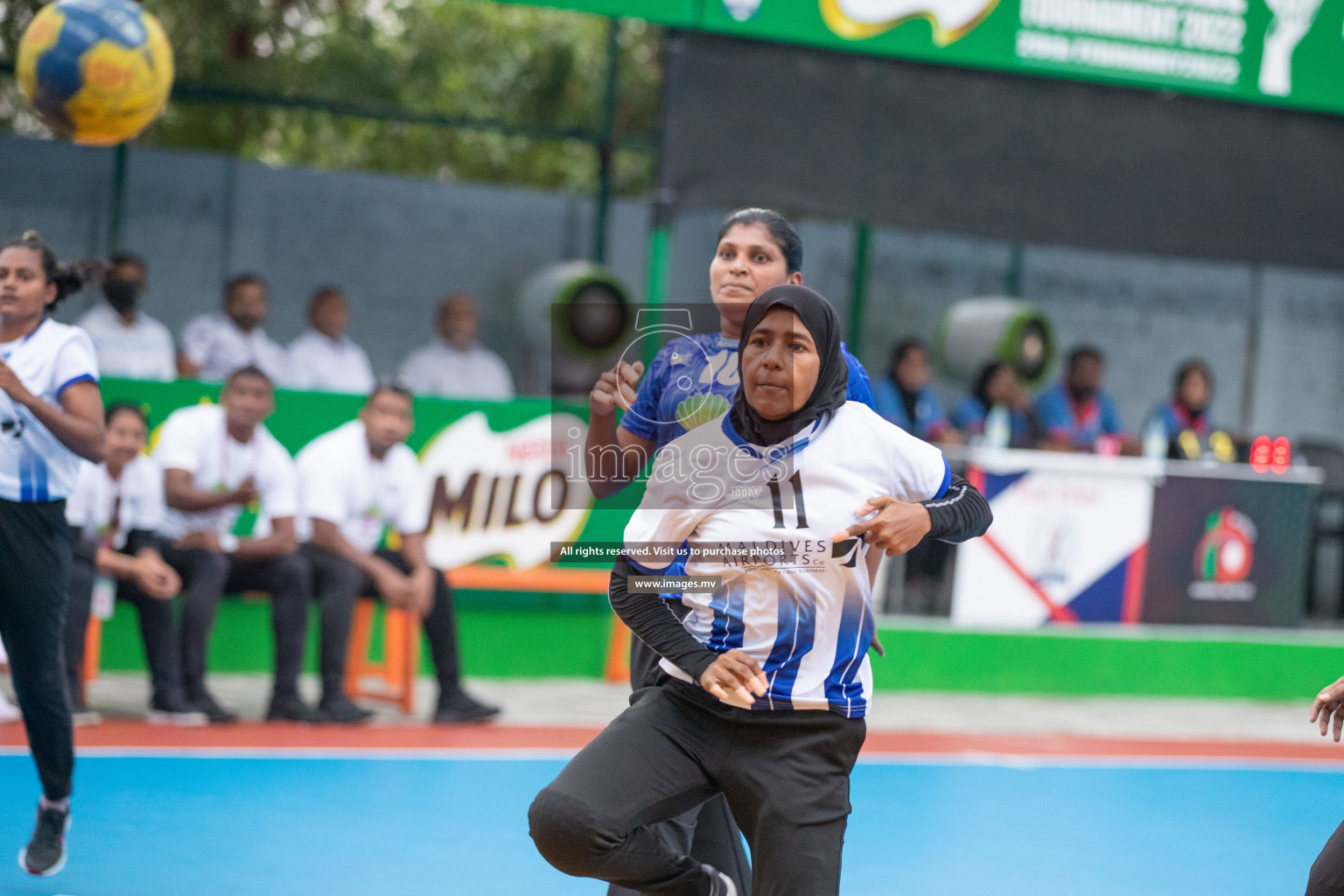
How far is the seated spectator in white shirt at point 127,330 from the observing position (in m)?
9.80

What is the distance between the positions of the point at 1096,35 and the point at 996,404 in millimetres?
2898

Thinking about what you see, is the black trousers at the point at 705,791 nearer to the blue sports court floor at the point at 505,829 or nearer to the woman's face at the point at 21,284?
the blue sports court floor at the point at 505,829

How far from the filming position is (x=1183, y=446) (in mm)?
11258

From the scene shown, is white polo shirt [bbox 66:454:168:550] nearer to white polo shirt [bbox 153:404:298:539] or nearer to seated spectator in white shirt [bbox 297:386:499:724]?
white polo shirt [bbox 153:404:298:539]

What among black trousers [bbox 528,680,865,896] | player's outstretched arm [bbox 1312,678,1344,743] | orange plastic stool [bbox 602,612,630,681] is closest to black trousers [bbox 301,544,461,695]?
orange plastic stool [bbox 602,612,630,681]

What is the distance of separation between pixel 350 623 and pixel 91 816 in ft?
8.00

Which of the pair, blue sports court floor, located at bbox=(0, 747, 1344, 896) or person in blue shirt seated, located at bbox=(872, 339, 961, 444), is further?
person in blue shirt seated, located at bbox=(872, 339, 961, 444)

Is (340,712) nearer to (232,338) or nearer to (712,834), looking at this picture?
(232,338)

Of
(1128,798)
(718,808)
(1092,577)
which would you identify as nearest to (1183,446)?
(1092,577)

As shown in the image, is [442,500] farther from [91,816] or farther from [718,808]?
[718,808]

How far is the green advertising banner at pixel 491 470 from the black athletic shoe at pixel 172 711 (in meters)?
1.94

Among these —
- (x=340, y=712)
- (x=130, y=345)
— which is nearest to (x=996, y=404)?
(x=340, y=712)

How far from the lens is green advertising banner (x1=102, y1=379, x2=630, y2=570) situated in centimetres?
960

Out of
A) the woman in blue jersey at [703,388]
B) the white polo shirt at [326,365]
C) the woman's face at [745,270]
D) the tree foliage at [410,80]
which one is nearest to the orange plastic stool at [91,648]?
the white polo shirt at [326,365]
